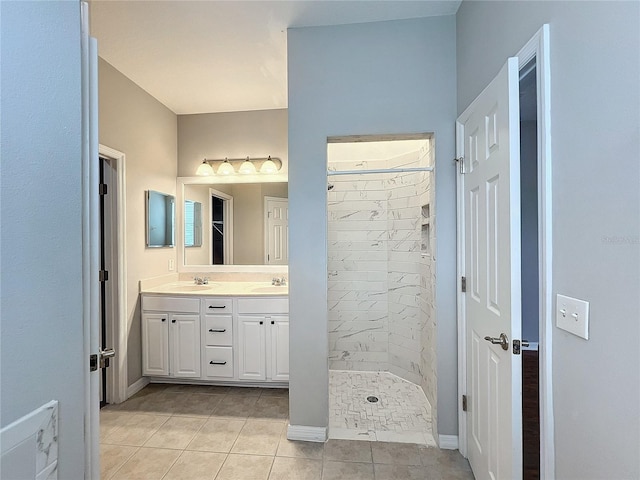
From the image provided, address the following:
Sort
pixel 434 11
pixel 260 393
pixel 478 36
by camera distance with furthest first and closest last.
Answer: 1. pixel 260 393
2. pixel 434 11
3. pixel 478 36

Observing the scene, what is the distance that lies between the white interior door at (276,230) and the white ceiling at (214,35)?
3.52 ft

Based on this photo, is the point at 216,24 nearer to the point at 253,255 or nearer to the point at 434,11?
the point at 434,11

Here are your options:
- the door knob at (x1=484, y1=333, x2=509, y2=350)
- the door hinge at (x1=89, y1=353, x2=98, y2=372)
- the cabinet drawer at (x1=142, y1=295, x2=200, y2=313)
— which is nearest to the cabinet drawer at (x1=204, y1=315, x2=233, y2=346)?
the cabinet drawer at (x1=142, y1=295, x2=200, y2=313)

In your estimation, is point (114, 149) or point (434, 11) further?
point (114, 149)

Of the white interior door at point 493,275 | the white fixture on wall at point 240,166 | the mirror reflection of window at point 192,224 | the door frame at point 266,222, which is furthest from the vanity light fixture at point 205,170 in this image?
the white interior door at point 493,275

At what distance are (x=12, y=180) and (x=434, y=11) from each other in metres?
2.34

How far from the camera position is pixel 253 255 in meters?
3.20

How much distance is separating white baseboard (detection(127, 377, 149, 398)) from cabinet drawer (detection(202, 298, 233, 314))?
93cm

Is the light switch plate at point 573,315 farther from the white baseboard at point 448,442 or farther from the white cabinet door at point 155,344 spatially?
the white cabinet door at point 155,344

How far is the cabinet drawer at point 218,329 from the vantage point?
2.68 metres

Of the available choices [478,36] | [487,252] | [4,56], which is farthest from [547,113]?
[4,56]

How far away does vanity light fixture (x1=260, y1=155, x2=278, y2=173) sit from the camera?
3146mm

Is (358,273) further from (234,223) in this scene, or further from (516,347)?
(516,347)

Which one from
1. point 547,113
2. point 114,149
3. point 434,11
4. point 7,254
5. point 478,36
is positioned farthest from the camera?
point 114,149
